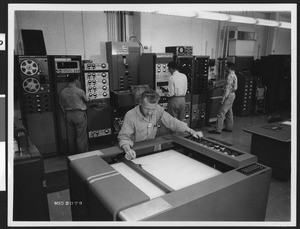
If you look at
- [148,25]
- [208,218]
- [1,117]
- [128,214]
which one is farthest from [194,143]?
[148,25]

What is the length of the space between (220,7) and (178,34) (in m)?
5.01

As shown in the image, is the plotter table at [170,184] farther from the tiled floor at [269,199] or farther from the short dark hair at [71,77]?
the short dark hair at [71,77]

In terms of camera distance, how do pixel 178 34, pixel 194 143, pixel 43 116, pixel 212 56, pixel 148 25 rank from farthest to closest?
pixel 212 56, pixel 178 34, pixel 148 25, pixel 43 116, pixel 194 143

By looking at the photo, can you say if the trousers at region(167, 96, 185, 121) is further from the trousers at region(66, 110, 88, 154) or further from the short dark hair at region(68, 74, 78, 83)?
the short dark hair at region(68, 74, 78, 83)

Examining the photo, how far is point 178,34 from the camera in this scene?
605 centimetres

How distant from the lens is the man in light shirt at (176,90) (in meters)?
4.39

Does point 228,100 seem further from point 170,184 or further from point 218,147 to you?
point 170,184

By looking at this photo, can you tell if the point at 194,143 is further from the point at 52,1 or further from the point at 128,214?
the point at 52,1

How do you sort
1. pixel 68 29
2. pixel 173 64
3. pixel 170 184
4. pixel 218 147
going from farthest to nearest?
1. pixel 68 29
2. pixel 173 64
3. pixel 218 147
4. pixel 170 184

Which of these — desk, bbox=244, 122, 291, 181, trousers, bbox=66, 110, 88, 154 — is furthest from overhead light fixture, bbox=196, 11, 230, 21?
trousers, bbox=66, 110, 88, 154

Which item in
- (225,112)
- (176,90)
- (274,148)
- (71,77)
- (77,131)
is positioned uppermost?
(71,77)

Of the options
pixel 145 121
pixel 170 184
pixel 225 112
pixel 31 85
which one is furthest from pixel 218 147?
pixel 225 112

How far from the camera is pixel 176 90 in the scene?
4.43m

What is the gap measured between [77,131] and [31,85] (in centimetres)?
98
